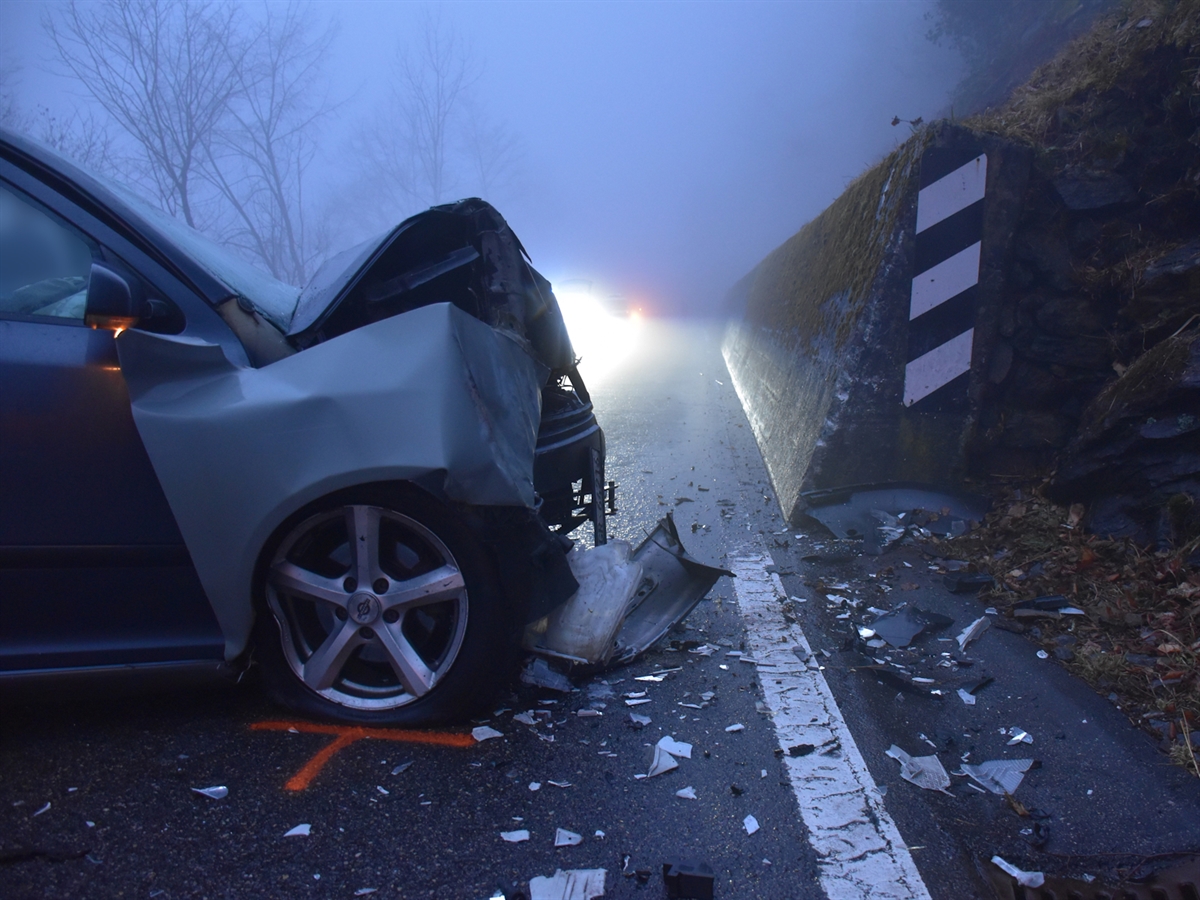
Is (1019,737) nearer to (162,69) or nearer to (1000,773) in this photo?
(1000,773)

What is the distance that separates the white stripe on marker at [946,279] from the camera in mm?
4527

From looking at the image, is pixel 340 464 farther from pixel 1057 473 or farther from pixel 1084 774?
pixel 1057 473

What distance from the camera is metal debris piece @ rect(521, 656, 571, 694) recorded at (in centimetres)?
280

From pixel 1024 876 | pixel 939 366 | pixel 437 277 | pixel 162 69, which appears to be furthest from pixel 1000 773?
pixel 162 69

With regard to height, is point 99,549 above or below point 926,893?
above

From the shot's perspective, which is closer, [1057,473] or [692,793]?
[692,793]

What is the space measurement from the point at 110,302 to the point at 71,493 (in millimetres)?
600

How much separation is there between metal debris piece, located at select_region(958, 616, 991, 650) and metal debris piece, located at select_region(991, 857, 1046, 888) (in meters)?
1.29

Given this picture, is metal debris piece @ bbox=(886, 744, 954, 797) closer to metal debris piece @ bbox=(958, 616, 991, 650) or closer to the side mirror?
metal debris piece @ bbox=(958, 616, 991, 650)

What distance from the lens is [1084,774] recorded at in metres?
2.25

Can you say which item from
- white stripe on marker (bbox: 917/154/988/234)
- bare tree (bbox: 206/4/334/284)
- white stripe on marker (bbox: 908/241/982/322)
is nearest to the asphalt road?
white stripe on marker (bbox: 908/241/982/322)

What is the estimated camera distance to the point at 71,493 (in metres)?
2.31

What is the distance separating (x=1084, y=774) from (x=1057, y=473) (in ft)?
7.54

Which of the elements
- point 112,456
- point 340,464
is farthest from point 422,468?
point 112,456
